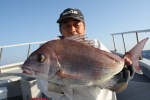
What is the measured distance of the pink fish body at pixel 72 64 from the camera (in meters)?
1.32

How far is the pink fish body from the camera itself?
4.33 feet

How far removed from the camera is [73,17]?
6.46 feet

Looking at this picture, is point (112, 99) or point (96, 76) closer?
point (96, 76)

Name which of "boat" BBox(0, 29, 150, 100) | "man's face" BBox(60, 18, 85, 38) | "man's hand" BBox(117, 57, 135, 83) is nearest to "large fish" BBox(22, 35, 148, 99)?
"man's hand" BBox(117, 57, 135, 83)

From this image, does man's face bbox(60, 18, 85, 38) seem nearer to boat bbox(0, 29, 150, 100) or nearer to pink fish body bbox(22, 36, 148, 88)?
pink fish body bbox(22, 36, 148, 88)

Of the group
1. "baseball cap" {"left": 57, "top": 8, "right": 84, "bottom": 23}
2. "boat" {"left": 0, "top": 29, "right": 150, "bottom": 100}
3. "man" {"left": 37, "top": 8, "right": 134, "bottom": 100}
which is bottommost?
"boat" {"left": 0, "top": 29, "right": 150, "bottom": 100}

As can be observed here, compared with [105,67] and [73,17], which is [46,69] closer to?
[105,67]

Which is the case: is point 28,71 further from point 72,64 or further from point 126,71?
point 126,71

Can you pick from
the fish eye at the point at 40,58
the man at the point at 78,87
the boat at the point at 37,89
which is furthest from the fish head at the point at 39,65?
the boat at the point at 37,89

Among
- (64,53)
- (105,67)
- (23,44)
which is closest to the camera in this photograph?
(64,53)

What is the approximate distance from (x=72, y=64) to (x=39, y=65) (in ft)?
0.93

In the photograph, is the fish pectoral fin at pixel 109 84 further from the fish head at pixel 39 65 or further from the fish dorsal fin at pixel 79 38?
the fish head at pixel 39 65

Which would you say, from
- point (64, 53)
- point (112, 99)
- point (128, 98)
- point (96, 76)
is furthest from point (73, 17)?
point (128, 98)

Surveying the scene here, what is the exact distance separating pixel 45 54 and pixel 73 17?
774 millimetres
